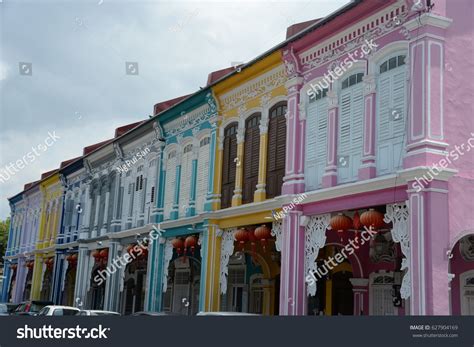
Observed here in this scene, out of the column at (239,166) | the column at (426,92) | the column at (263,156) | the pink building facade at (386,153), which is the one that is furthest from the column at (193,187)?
the column at (426,92)

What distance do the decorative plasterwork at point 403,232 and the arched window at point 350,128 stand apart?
1552mm

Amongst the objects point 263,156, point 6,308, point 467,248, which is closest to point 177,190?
point 263,156

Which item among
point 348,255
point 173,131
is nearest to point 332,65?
point 348,255

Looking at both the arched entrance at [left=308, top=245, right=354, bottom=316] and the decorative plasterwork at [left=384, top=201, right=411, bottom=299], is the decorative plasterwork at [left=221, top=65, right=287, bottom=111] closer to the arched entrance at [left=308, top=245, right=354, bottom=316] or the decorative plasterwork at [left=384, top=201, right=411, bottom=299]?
the arched entrance at [left=308, top=245, right=354, bottom=316]

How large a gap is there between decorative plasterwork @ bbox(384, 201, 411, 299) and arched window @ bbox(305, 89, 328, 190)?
2629mm

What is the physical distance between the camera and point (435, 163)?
38.9 ft

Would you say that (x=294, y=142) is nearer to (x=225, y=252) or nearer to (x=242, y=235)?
(x=242, y=235)

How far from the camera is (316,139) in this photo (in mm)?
15242

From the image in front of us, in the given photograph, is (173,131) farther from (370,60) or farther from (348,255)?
(370,60)

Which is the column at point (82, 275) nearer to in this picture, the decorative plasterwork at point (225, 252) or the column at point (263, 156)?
the decorative plasterwork at point (225, 252)

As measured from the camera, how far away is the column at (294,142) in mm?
15477

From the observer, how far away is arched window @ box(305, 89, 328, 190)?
1498 centimetres

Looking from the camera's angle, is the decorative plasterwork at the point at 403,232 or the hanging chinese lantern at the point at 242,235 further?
the hanging chinese lantern at the point at 242,235

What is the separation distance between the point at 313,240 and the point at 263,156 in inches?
128
